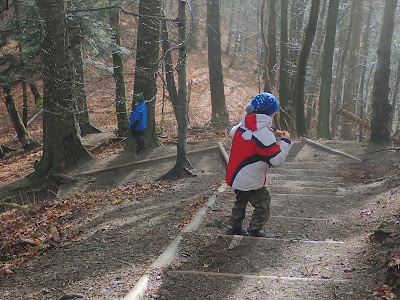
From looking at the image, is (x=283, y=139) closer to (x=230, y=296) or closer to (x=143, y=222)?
(x=230, y=296)

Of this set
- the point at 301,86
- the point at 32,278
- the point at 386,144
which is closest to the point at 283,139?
the point at 32,278

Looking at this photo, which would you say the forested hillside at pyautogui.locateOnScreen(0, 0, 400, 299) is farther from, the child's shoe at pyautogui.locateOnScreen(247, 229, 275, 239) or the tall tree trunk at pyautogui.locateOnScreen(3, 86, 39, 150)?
the child's shoe at pyautogui.locateOnScreen(247, 229, 275, 239)

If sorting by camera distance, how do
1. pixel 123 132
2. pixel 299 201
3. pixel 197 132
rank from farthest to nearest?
pixel 197 132, pixel 123 132, pixel 299 201

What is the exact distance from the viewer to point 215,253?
14.8ft

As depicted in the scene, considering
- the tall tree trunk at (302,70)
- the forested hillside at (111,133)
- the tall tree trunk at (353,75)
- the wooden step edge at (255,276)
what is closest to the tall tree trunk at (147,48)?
the forested hillside at (111,133)

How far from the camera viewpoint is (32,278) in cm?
474

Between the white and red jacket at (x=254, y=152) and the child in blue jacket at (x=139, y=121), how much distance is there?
736 cm

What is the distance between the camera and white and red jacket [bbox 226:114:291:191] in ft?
16.1

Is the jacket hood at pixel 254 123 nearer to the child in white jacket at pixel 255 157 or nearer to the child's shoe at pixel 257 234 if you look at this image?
the child in white jacket at pixel 255 157

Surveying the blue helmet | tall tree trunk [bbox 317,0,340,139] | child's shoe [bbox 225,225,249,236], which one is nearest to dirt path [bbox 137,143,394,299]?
child's shoe [bbox 225,225,249,236]

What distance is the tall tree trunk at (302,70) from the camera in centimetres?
1477

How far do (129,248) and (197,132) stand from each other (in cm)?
1343

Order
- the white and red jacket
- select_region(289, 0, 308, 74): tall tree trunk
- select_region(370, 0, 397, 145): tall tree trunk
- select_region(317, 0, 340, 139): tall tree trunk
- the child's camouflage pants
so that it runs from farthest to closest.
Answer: select_region(289, 0, 308, 74): tall tree trunk < select_region(317, 0, 340, 139): tall tree trunk < select_region(370, 0, 397, 145): tall tree trunk < the child's camouflage pants < the white and red jacket

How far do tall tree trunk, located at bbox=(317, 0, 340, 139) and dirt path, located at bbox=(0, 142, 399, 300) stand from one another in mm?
9136
